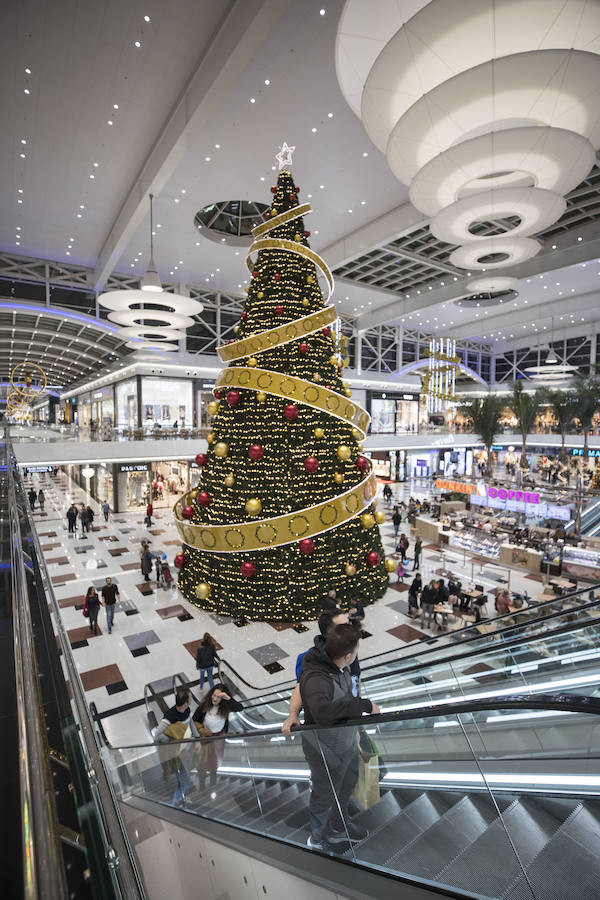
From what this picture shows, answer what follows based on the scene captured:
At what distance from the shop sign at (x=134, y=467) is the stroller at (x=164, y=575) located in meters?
9.81

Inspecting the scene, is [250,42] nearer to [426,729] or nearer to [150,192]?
[150,192]

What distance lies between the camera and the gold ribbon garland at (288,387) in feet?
25.6

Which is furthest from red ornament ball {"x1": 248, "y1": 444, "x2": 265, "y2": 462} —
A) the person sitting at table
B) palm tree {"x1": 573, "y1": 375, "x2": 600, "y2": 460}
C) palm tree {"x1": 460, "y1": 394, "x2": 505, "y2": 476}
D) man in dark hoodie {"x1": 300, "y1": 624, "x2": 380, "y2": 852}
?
palm tree {"x1": 460, "y1": 394, "x2": 505, "y2": 476}

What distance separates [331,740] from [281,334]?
6848 mm

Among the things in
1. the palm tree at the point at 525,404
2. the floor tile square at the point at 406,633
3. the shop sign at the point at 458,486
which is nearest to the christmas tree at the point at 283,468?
the floor tile square at the point at 406,633

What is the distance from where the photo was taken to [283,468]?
25.7 feet

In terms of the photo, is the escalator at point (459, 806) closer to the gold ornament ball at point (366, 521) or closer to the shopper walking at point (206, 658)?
the shopper walking at point (206, 658)

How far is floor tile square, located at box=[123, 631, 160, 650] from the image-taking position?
781cm

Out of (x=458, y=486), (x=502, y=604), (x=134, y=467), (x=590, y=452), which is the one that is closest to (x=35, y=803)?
(x=502, y=604)

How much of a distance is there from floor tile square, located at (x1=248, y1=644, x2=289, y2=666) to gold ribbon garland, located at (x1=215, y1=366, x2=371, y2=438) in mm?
4356

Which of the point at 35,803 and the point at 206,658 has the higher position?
the point at 35,803

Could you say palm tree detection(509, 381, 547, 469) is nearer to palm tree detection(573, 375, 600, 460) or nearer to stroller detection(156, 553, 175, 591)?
palm tree detection(573, 375, 600, 460)

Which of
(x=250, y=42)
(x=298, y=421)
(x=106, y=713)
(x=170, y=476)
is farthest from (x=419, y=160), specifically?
(x=170, y=476)

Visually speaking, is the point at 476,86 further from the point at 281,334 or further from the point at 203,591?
the point at 203,591
